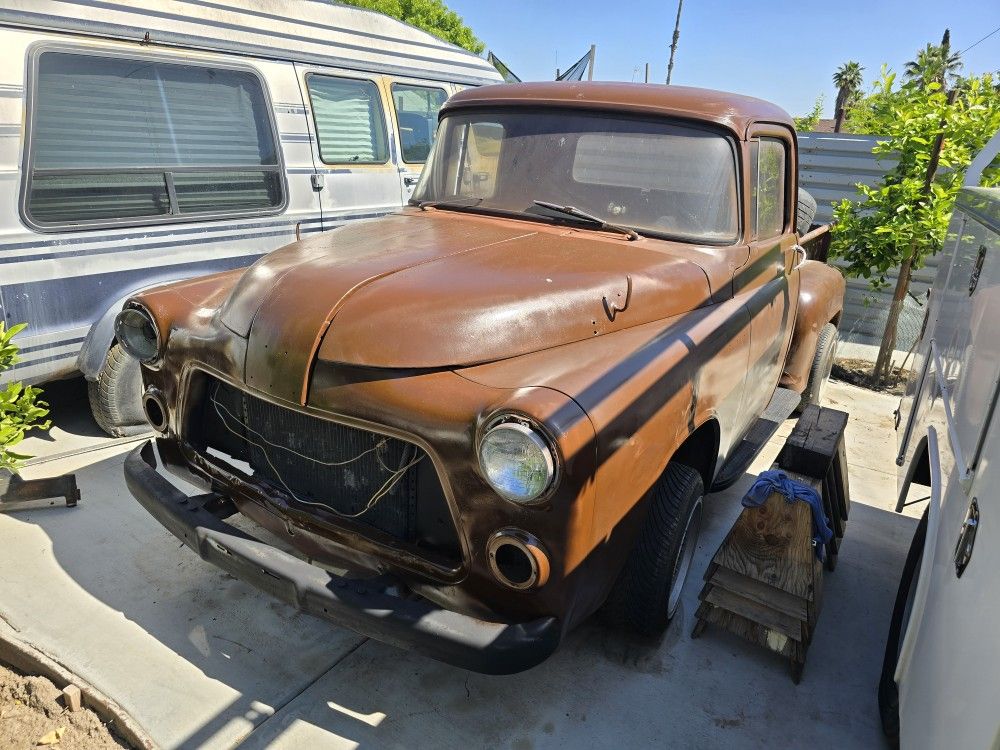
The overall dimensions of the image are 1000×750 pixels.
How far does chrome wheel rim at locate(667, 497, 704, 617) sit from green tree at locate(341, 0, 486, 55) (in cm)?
2465

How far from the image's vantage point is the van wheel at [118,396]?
4.11 m

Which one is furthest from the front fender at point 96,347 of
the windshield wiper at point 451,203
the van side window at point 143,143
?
the windshield wiper at point 451,203

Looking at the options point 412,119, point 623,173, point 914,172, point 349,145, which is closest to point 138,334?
point 623,173

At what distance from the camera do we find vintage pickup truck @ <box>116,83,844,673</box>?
2043 mm

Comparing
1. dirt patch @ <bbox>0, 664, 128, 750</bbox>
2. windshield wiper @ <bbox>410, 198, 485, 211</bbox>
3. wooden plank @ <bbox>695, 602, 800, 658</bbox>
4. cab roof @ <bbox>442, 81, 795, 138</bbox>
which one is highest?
cab roof @ <bbox>442, 81, 795, 138</bbox>

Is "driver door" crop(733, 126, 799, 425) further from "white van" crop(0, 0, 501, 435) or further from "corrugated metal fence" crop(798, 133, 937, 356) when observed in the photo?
"corrugated metal fence" crop(798, 133, 937, 356)

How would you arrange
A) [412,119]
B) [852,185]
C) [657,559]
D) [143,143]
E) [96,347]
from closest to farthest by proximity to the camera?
1. [657,559]
2. [96,347]
3. [143,143]
4. [412,119]
5. [852,185]

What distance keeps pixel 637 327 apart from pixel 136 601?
2.38 metres

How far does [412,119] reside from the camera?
6184 millimetres

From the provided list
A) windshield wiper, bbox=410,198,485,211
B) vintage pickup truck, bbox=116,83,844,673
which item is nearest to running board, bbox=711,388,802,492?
vintage pickup truck, bbox=116,83,844,673

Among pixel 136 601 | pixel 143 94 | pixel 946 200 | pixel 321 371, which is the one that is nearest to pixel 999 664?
pixel 321 371

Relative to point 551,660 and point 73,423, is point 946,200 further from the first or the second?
point 73,423

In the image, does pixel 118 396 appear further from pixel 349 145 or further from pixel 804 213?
pixel 804 213

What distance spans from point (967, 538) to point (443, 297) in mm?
1679
